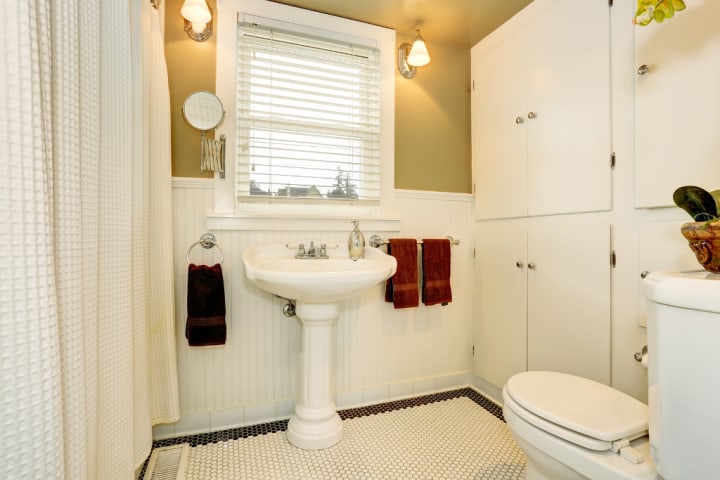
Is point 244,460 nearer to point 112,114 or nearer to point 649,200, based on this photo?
point 112,114

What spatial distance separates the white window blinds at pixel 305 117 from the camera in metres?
1.66

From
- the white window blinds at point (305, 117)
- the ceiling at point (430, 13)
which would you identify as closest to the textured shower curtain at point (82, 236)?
the white window blinds at point (305, 117)

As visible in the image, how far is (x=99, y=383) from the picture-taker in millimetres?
833

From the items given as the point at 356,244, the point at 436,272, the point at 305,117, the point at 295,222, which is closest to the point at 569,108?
the point at 436,272

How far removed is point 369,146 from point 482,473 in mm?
1634

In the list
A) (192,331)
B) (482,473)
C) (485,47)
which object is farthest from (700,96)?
(192,331)

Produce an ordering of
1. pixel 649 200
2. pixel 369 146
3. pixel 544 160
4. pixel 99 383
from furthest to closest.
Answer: pixel 369 146, pixel 544 160, pixel 649 200, pixel 99 383

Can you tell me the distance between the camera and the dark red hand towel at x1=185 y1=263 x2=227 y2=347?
4.80 ft

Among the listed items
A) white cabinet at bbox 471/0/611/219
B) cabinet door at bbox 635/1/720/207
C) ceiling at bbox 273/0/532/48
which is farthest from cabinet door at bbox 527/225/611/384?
ceiling at bbox 273/0/532/48

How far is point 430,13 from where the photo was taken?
178 cm

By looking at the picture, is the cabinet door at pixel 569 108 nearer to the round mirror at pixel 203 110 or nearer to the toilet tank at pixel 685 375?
the toilet tank at pixel 685 375

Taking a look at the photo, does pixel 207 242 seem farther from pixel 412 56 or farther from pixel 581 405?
pixel 581 405

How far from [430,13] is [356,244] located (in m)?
1.32

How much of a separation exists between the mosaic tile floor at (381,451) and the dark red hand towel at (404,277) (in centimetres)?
60
